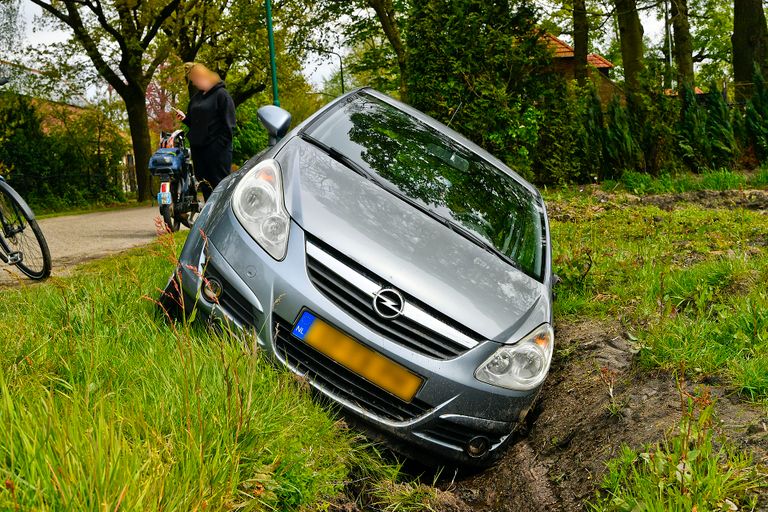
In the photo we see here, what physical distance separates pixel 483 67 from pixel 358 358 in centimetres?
919

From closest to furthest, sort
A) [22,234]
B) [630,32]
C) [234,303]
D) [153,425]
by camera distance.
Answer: [153,425]
[234,303]
[22,234]
[630,32]

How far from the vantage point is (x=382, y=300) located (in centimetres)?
312

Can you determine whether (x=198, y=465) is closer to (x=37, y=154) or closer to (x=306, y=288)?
(x=306, y=288)

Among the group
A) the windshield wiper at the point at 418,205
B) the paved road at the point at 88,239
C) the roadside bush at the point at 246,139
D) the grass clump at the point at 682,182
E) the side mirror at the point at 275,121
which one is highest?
the side mirror at the point at 275,121

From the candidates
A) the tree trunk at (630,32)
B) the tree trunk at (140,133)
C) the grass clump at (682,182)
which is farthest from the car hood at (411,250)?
the tree trunk at (140,133)

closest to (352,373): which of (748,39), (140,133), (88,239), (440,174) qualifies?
(440,174)

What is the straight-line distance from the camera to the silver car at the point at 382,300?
313 centimetres

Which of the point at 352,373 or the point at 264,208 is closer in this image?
the point at 352,373

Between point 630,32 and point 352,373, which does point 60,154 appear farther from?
point 352,373

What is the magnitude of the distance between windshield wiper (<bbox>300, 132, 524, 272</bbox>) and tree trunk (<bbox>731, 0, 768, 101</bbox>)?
13686 mm

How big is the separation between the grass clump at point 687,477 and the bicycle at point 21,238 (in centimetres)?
475

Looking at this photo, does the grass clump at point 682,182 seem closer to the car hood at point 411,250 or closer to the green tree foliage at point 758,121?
the green tree foliage at point 758,121

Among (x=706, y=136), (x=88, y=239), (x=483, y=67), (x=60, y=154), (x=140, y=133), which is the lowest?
(x=60, y=154)

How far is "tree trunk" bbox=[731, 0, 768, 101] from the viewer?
15430 mm
